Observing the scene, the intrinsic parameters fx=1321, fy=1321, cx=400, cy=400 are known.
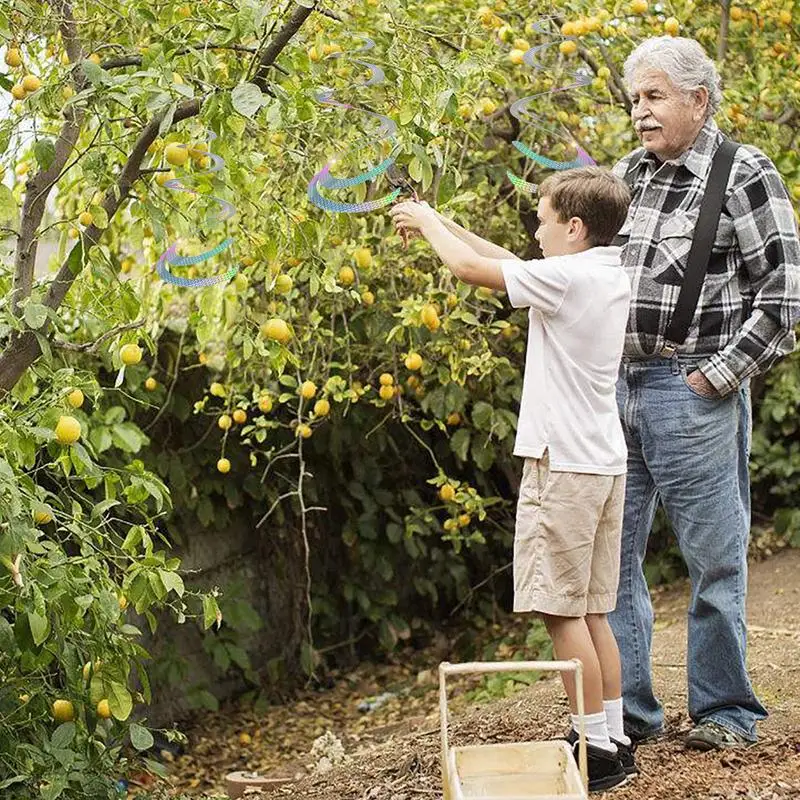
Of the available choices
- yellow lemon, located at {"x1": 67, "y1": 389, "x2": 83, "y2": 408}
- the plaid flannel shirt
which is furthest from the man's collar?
yellow lemon, located at {"x1": 67, "y1": 389, "x2": 83, "y2": 408}

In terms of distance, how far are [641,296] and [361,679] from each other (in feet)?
11.9

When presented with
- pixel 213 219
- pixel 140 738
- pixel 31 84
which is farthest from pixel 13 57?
pixel 140 738

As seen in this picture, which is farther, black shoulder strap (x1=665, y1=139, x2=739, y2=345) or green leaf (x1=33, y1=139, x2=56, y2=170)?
black shoulder strap (x1=665, y1=139, x2=739, y2=345)

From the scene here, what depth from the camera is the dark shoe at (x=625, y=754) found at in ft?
9.93

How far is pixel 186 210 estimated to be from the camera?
11.1ft

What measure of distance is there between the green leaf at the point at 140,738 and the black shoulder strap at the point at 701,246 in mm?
1562

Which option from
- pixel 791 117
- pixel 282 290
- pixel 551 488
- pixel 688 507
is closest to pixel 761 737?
pixel 688 507

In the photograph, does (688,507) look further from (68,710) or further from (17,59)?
(17,59)

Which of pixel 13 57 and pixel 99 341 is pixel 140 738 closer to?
pixel 99 341

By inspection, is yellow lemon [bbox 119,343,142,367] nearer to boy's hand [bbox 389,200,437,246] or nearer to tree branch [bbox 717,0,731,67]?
boy's hand [bbox 389,200,437,246]

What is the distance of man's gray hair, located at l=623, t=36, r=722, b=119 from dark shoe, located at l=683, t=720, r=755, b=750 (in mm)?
1513

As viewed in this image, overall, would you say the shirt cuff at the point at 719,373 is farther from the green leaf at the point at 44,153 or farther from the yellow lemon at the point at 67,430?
the green leaf at the point at 44,153

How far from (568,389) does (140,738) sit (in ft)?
4.33

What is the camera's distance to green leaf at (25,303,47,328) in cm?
273
